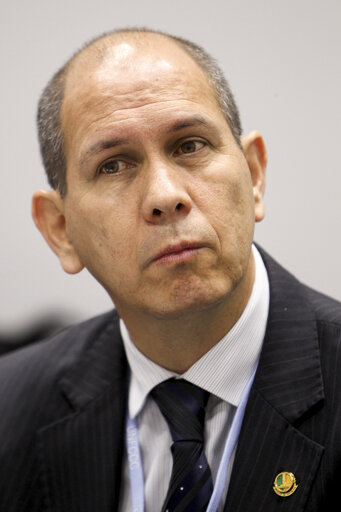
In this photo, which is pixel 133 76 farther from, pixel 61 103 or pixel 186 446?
pixel 186 446

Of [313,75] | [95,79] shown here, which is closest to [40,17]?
[313,75]

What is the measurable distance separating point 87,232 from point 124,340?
41cm

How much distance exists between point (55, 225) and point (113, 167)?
1.34 feet

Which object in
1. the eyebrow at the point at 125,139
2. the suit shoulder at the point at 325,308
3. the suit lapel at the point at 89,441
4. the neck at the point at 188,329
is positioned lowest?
the suit lapel at the point at 89,441

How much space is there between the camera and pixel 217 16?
11.4 feet

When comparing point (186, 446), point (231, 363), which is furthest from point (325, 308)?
point (186, 446)

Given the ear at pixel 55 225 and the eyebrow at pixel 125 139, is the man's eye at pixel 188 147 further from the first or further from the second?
the ear at pixel 55 225

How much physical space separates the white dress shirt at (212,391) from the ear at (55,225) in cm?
38

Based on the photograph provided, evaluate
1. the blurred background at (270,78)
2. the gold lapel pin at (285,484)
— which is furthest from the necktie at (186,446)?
the blurred background at (270,78)

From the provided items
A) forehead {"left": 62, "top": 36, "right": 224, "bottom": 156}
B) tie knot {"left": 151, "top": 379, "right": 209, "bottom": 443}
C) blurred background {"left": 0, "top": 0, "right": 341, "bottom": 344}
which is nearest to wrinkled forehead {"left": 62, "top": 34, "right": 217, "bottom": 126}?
forehead {"left": 62, "top": 36, "right": 224, "bottom": 156}

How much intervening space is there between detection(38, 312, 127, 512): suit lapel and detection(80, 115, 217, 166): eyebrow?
673 mm

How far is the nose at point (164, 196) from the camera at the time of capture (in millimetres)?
1754

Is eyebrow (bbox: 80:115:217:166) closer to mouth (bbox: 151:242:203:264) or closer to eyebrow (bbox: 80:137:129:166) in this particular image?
eyebrow (bbox: 80:137:129:166)

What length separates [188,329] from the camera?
1958 mm
